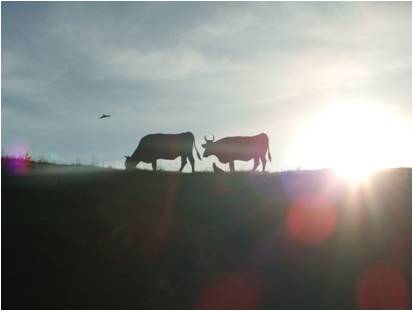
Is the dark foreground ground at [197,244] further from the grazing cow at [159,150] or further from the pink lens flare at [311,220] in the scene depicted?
the grazing cow at [159,150]

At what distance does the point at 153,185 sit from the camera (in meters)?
23.3

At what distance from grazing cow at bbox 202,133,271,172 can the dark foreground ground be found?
8.22 meters

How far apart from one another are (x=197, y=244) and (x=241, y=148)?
46.5 feet

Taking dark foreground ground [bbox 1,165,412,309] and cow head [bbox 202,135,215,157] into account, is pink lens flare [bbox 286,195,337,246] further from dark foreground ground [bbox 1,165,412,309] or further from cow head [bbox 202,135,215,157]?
cow head [bbox 202,135,215,157]

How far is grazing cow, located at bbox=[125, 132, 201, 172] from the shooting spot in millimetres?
30797

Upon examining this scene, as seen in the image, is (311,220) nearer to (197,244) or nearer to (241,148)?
(197,244)

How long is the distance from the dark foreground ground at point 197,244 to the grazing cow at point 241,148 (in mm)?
8217

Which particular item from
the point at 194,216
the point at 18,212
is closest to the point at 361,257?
the point at 194,216

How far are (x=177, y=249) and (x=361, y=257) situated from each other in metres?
5.61

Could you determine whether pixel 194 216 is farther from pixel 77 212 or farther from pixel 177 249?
pixel 77 212

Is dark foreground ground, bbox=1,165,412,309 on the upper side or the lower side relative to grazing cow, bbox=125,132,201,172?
lower

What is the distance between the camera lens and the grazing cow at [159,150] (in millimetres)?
30797

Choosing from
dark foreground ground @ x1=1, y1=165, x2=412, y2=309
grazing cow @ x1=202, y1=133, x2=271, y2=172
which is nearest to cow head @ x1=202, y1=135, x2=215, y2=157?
grazing cow @ x1=202, y1=133, x2=271, y2=172

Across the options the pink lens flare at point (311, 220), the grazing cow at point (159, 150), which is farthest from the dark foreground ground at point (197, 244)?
the grazing cow at point (159, 150)
